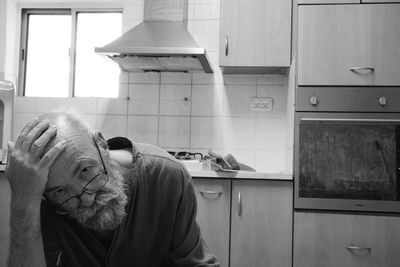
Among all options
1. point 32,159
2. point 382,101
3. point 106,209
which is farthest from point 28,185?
point 382,101

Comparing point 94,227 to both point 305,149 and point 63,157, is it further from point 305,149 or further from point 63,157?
point 305,149

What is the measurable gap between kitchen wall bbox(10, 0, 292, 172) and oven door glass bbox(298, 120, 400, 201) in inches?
23.0

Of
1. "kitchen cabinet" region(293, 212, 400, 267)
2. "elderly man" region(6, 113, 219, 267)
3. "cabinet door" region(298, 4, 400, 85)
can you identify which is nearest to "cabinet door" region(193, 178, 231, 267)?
"kitchen cabinet" region(293, 212, 400, 267)

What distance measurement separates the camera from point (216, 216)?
234cm

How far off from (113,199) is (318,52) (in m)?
1.55

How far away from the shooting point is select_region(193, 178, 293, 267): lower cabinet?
230cm

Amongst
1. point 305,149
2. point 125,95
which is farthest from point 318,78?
point 125,95

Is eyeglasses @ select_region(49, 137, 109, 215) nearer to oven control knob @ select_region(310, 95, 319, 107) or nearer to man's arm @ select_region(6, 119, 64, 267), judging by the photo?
man's arm @ select_region(6, 119, 64, 267)

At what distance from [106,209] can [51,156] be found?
19 centimetres

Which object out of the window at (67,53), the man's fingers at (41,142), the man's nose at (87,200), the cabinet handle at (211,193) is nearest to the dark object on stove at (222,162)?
the cabinet handle at (211,193)

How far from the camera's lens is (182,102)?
3.04 m

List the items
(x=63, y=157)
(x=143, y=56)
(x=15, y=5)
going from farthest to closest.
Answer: (x=15, y=5) < (x=143, y=56) < (x=63, y=157)

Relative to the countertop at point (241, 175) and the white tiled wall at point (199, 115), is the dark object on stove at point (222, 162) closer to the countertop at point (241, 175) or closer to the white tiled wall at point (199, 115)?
the countertop at point (241, 175)

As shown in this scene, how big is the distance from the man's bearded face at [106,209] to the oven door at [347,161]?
1346 mm
